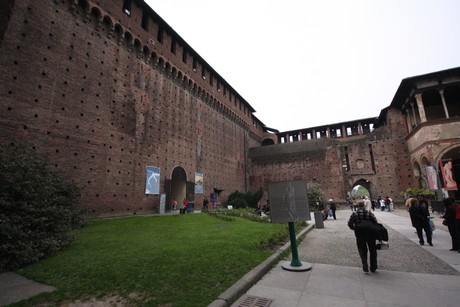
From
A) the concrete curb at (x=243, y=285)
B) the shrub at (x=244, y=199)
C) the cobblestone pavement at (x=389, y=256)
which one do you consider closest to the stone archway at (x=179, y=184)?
the shrub at (x=244, y=199)

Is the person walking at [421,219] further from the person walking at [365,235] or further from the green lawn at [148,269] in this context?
the green lawn at [148,269]

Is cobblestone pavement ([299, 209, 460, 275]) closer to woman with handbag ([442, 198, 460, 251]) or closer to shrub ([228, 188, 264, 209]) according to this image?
woman with handbag ([442, 198, 460, 251])

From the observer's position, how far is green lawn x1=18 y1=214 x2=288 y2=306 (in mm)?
3492

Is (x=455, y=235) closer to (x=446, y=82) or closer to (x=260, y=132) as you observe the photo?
(x=446, y=82)

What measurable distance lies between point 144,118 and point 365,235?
56.2 feet

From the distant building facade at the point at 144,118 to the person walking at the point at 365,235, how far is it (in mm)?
6682

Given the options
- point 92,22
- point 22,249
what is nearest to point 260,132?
point 92,22

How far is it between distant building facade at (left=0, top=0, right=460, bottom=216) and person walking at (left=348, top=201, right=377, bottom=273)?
6682 millimetres

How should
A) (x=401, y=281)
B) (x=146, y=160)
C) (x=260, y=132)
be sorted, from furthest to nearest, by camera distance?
1. (x=260, y=132)
2. (x=146, y=160)
3. (x=401, y=281)

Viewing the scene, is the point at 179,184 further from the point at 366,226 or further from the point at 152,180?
the point at 366,226

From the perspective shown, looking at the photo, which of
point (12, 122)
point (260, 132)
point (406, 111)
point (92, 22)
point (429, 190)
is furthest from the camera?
point (260, 132)

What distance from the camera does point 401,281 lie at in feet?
13.2

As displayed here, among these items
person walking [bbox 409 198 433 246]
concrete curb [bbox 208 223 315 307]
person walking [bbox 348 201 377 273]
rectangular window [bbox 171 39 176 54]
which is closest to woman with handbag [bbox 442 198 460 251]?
person walking [bbox 409 198 433 246]

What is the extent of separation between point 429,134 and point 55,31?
29907 millimetres
